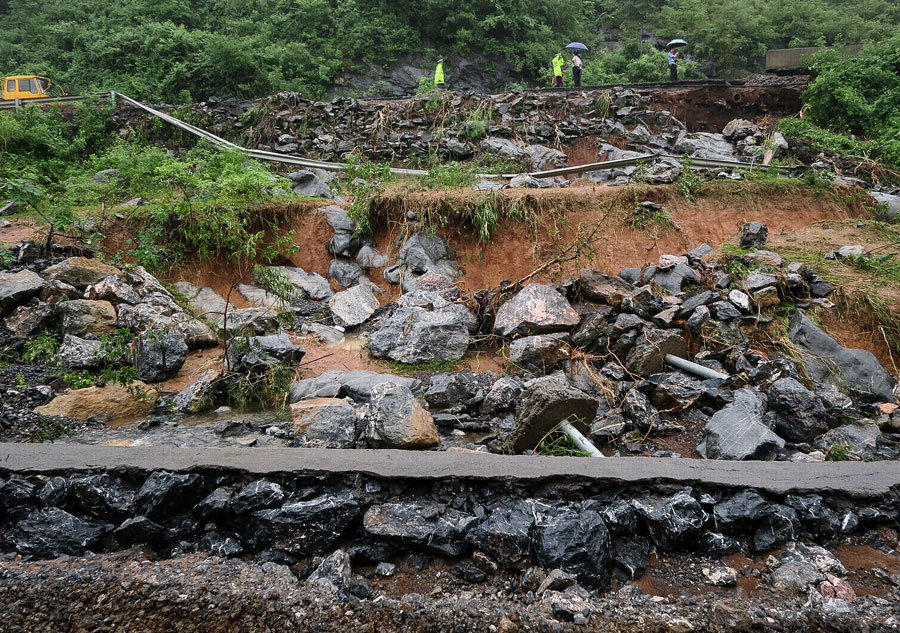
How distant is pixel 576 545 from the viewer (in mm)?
2359

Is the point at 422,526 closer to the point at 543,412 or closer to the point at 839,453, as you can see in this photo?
the point at 543,412

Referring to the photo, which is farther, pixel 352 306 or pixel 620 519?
pixel 352 306

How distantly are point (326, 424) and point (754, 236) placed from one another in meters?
5.81

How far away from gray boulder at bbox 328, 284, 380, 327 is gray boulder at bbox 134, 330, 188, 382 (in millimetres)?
1877

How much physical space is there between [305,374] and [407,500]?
287cm

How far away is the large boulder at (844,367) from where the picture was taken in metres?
4.62

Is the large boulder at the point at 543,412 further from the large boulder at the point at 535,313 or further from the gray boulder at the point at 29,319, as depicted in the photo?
the gray boulder at the point at 29,319

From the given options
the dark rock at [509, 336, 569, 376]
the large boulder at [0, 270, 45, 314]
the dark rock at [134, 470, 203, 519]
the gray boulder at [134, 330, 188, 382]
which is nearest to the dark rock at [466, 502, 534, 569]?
the dark rock at [134, 470, 203, 519]

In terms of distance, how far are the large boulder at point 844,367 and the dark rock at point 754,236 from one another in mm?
1829

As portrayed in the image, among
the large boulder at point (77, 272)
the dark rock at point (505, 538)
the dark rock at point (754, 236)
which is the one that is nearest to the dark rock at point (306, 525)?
the dark rock at point (505, 538)

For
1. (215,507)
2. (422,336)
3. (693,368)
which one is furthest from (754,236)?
(215,507)

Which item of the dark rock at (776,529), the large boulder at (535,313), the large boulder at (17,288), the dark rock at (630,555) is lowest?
the large boulder at (17,288)

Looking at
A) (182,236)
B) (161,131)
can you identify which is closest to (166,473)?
(182,236)

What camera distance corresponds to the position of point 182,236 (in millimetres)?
6852
